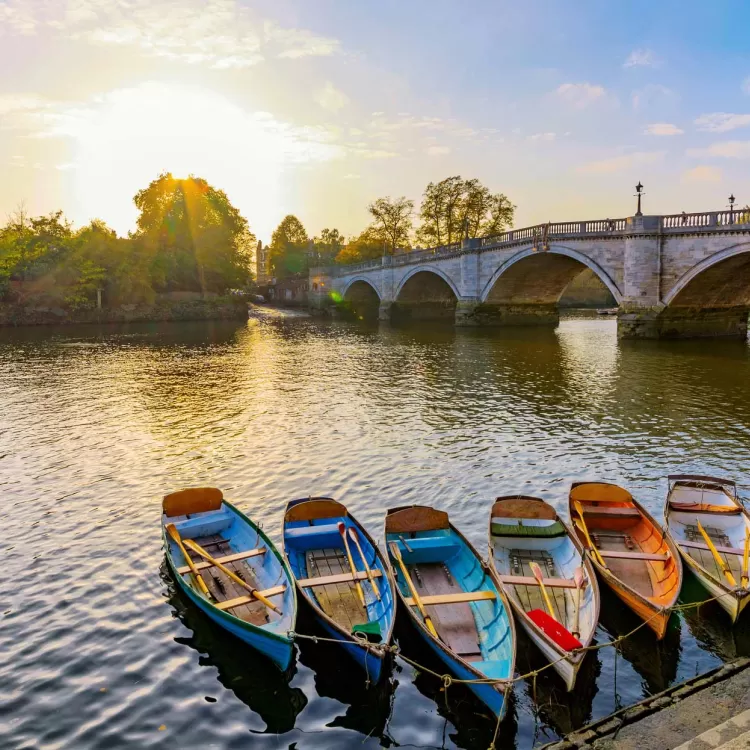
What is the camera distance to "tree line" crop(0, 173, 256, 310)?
6188 cm

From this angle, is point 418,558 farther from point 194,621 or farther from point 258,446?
point 258,446

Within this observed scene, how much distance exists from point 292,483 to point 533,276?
135 ft

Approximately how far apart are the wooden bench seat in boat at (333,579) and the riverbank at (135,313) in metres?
60.1

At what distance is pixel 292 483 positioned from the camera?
1431 cm

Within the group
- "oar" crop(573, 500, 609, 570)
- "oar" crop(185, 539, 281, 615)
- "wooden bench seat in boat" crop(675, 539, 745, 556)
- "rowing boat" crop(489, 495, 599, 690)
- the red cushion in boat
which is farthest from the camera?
"wooden bench seat in boat" crop(675, 539, 745, 556)

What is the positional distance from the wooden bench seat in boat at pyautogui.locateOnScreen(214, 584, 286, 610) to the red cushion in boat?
3.22 metres

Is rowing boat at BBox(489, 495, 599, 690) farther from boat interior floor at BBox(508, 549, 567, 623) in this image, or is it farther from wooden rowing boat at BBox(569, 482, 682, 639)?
wooden rowing boat at BBox(569, 482, 682, 639)

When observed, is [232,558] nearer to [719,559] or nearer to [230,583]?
[230,583]

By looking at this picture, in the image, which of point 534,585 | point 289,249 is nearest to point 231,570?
point 534,585

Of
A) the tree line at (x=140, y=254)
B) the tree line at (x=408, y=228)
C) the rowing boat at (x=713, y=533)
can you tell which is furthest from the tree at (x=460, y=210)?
the rowing boat at (x=713, y=533)

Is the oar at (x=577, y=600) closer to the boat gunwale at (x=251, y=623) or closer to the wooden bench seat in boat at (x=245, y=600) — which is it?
the boat gunwale at (x=251, y=623)

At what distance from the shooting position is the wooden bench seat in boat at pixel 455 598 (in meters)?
7.88

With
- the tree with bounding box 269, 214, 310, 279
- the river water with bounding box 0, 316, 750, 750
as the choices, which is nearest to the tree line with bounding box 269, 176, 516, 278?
the tree with bounding box 269, 214, 310, 279

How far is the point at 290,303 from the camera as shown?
102 m
